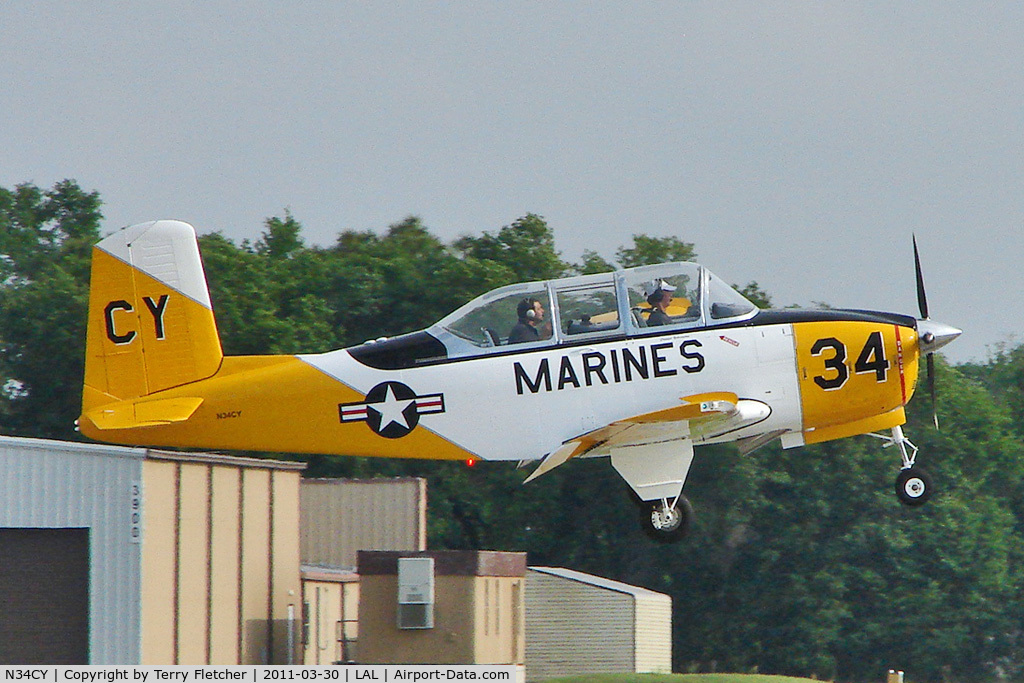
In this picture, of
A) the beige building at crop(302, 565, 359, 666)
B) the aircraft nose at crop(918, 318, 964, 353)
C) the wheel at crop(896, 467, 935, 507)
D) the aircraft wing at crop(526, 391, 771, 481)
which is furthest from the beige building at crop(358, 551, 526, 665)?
the aircraft nose at crop(918, 318, 964, 353)

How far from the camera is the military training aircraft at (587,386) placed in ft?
48.0

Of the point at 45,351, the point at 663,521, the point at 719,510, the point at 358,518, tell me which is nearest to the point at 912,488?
the point at 663,521

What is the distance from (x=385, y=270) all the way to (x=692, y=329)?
2910 cm

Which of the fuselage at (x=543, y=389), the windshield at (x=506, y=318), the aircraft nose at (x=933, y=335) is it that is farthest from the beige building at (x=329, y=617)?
the aircraft nose at (x=933, y=335)

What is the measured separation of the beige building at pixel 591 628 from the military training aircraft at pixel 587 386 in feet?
49.9

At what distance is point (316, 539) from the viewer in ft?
98.2

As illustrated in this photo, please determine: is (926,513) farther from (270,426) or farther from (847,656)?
(270,426)

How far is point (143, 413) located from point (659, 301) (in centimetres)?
535

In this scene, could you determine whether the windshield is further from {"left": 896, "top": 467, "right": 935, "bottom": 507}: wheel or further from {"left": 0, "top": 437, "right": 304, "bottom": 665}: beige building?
{"left": 0, "top": 437, "right": 304, "bottom": 665}: beige building

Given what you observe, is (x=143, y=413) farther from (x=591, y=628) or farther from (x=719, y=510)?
(x=719, y=510)

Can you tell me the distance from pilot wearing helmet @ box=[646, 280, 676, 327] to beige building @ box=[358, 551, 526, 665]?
9033 millimetres

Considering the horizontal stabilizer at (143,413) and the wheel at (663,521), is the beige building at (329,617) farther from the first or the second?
the wheel at (663,521)

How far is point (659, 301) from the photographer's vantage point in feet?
48.2

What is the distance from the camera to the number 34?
14703 mm
